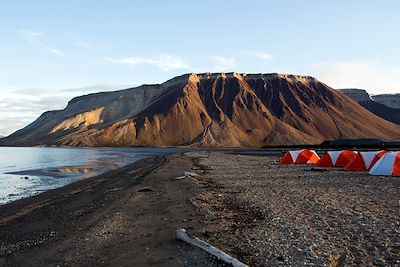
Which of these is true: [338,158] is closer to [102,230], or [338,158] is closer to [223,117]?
[102,230]

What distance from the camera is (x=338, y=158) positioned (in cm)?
3322

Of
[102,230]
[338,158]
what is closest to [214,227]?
[102,230]

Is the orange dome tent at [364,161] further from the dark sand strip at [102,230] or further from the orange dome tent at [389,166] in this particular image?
the dark sand strip at [102,230]

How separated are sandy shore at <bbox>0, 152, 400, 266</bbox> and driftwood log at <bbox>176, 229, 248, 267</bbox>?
142 millimetres

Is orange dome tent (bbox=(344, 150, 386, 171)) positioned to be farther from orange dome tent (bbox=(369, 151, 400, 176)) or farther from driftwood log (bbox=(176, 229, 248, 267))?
driftwood log (bbox=(176, 229, 248, 267))

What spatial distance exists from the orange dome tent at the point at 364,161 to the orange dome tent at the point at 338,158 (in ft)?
7.42


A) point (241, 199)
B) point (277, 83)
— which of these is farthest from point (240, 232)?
point (277, 83)

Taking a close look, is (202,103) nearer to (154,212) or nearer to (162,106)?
(162,106)

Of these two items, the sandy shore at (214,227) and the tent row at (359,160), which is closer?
the sandy shore at (214,227)

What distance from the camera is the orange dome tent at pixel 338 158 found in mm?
32656

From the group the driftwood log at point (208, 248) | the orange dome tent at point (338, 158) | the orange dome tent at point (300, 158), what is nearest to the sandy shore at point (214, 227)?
→ the driftwood log at point (208, 248)

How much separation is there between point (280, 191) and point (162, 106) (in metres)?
154

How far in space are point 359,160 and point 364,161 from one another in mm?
464

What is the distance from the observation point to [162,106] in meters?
171
